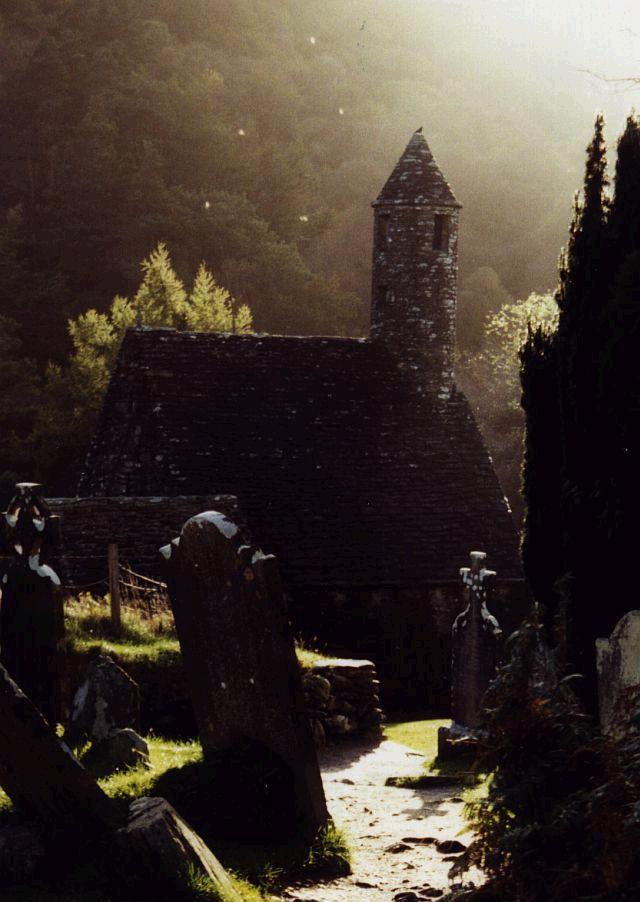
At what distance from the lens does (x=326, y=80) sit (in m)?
55.9

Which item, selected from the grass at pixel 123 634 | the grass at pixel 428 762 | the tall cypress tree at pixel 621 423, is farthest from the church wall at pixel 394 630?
the tall cypress tree at pixel 621 423

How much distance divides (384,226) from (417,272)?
4.42 ft

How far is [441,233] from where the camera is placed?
1030 inches

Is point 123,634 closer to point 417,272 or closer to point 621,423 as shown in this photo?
point 621,423

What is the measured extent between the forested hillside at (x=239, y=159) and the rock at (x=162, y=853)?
28.5 meters

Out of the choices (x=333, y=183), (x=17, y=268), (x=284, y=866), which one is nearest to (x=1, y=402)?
(x=17, y=268)

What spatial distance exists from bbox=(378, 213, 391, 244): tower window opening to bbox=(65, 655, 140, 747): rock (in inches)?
694

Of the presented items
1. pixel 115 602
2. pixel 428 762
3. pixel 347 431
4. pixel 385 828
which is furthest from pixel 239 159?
pixel 385 828

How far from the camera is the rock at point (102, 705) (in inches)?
379

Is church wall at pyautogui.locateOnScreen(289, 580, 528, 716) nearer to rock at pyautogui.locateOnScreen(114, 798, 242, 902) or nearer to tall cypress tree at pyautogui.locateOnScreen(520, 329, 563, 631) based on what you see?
tall cypress tree at pyautogui.locateOnScreen(520, 329, 563, 631)

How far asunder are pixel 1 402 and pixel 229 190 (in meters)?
14.0

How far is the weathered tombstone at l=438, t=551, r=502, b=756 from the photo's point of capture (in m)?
12.9

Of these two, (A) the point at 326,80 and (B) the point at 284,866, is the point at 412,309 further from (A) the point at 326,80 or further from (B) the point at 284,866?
(A) the point at 326,80

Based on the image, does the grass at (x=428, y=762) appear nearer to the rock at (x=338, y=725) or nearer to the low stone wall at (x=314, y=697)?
the low stone wall at (x=314, y=697)
